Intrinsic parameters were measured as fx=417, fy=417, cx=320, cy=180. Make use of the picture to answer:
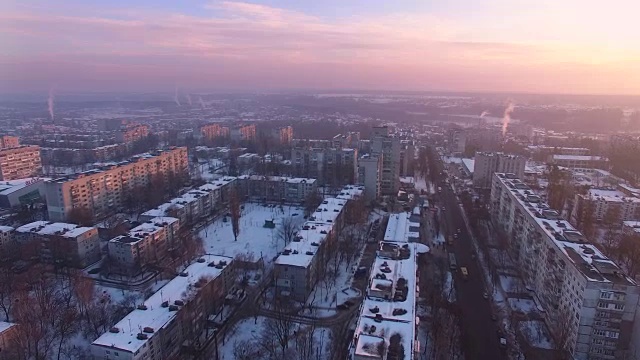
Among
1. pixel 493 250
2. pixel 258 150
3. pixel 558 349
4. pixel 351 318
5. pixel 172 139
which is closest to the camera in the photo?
pixel 558 349

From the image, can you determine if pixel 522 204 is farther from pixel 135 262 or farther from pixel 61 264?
pixel 61 264

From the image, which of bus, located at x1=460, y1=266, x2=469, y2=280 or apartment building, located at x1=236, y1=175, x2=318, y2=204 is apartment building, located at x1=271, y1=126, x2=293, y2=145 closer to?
apartment building, located at x1=236, y1=175, x2=318, y2=204

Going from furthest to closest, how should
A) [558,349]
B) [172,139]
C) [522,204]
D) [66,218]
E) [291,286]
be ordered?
[172,139]
[66,218]
[522,204]
[291,286]
[558,349]

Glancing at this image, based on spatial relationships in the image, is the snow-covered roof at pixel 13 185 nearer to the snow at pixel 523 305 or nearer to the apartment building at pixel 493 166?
the snow at pixel 523 305

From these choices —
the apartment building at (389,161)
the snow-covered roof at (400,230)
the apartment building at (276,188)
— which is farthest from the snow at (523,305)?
the apartment building at (389,161)

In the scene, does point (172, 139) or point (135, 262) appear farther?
point (172, 139)

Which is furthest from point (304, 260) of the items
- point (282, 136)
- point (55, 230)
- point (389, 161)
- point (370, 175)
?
point (282, 136)

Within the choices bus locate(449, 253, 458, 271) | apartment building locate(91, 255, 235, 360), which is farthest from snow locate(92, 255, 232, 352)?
bus locate(449, 253, 458, 271)

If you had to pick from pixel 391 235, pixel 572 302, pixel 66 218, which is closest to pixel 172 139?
pixel 66 218
